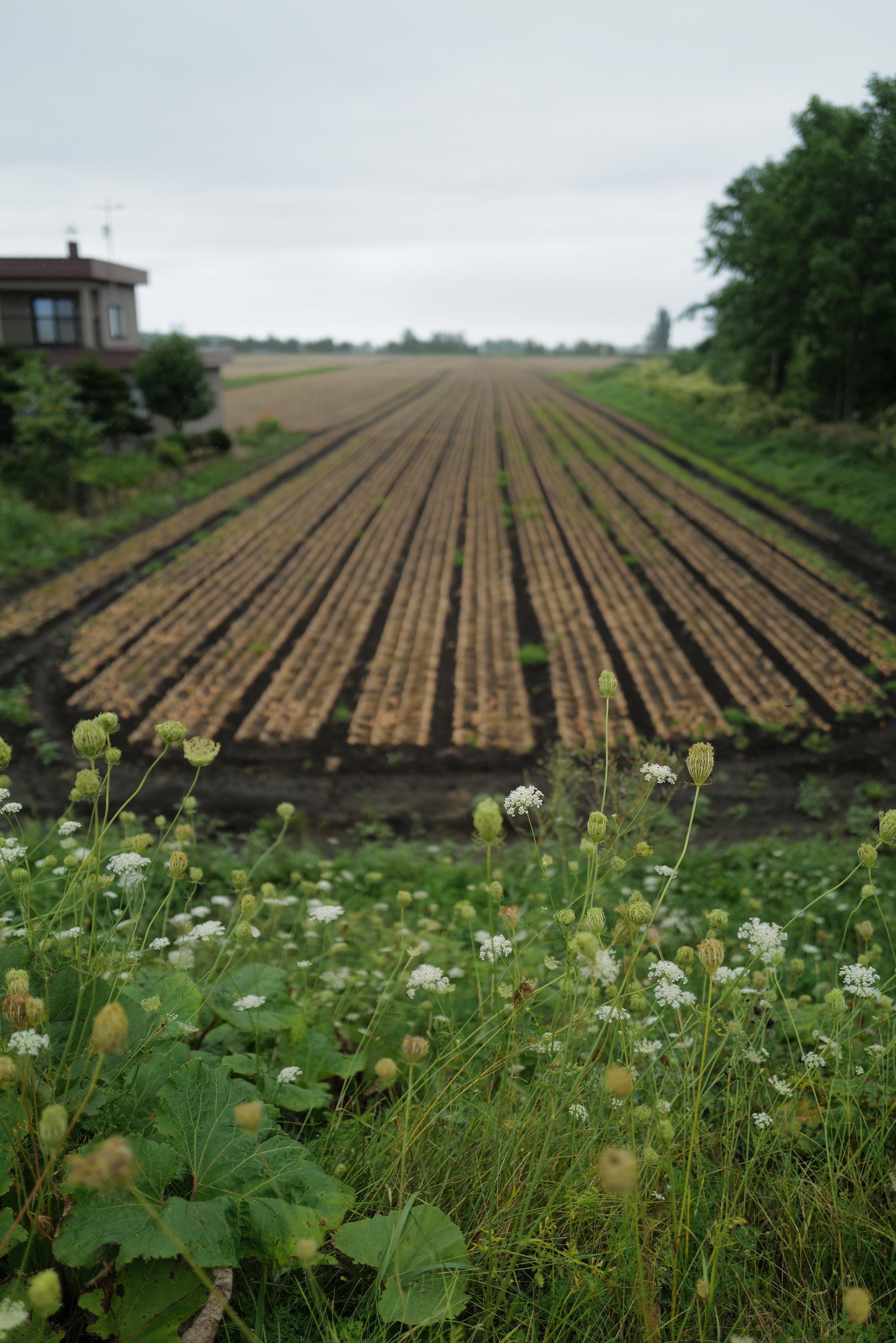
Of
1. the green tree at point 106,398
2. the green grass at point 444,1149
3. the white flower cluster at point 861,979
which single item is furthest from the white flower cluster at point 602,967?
the green tree at point 106,398

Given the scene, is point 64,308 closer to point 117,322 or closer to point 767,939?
point 117,322

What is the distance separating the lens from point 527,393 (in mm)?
47750

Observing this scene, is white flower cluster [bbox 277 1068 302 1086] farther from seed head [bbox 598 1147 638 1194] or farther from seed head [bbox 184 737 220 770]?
seed head [bbox 598 1147 638 1194]

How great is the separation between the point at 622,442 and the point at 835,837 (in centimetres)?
2309

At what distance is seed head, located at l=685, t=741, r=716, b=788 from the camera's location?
1.65 metres

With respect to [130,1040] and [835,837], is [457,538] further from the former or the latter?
[130,1040]

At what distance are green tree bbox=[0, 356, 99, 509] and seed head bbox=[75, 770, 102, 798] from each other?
56.9ft

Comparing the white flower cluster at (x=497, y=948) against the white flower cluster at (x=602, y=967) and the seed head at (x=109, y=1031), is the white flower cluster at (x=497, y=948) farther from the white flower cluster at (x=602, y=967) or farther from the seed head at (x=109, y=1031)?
the seed head at (x=109, y=1031)

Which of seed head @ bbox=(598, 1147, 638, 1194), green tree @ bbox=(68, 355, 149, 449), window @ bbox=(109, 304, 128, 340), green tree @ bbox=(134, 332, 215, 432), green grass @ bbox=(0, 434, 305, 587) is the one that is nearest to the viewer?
seed head @ bbox=(598, 1147, 638, 1194)

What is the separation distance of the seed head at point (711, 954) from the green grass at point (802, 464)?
16625mm

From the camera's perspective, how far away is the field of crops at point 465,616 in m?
9.73

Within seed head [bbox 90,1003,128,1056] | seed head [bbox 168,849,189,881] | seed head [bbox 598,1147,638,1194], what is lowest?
seed head [bbox 168,849,189,881]

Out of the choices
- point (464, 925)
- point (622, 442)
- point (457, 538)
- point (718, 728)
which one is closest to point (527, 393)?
point (622, 442)

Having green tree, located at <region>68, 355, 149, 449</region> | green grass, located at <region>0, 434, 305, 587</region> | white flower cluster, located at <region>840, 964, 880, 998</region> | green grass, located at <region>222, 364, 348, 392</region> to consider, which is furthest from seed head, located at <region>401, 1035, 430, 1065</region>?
green grass, located at <region>222, 364, 348, 392</region>
